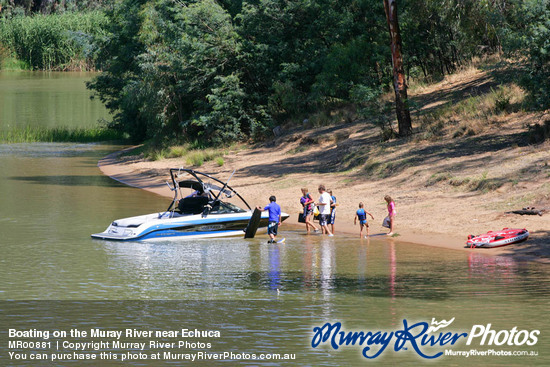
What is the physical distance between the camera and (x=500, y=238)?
19.1 metres

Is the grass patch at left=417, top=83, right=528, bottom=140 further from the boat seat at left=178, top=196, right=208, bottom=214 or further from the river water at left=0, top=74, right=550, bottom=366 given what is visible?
the boat seat at left=178, top=196, right=208, bottom=214

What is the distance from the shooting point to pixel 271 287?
15883mm

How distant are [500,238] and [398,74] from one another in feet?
46.6

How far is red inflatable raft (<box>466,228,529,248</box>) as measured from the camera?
1906 cm

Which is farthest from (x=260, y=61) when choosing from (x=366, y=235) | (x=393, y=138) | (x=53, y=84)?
(x=53, y=84)

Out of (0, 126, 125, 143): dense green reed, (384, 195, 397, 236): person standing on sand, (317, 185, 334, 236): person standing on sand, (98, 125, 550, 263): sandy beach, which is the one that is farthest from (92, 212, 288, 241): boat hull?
(0, 126, 125, 143): dense green reed

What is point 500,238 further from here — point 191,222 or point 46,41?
point 46,41

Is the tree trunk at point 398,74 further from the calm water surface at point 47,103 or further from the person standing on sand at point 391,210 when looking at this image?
the calm water surface at point 47,103

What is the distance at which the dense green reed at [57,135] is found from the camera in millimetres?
52812

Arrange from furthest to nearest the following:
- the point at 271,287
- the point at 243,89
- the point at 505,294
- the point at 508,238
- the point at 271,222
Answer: the point at 243,89 < the point at 271,222 < the point at 508,238 < the point at 271,287 < the point at 505,294

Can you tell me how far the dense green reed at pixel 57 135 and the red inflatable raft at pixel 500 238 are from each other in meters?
40.2

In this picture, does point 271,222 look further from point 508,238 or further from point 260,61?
point 260,61

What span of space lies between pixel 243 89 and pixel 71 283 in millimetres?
26776

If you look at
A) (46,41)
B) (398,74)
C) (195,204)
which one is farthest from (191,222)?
→ (46,41)
